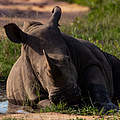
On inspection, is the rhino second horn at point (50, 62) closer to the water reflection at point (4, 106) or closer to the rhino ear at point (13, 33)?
the rhino ear at point (13, 33)

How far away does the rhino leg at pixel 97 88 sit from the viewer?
6.88 meters

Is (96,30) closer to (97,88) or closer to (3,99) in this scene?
(3,99)

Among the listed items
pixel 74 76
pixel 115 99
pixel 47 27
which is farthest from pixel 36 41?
pixel 115 99

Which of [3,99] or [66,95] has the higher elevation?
[66,95]

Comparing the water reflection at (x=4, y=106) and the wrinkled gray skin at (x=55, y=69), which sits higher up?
the wrinkled gray skin at (x=55, y=69)

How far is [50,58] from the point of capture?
6.19 metres

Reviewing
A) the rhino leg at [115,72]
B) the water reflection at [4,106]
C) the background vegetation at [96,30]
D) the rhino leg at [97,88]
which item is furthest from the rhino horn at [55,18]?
the background vegetation at [96,30]

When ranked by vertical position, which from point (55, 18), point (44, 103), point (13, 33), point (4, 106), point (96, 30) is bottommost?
point (4, 106)

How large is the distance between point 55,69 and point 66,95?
0.43 meters

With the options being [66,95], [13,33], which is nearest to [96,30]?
[13,33]

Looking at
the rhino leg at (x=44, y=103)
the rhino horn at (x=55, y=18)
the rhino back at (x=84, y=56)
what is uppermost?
the rhino horn at (x=55, y=18)

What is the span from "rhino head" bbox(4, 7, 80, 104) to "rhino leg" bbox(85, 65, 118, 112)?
40cm

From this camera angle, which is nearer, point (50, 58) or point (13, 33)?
point (50, 58)

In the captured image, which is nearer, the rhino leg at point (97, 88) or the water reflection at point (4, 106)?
the rhino leg at point (97, 88)
